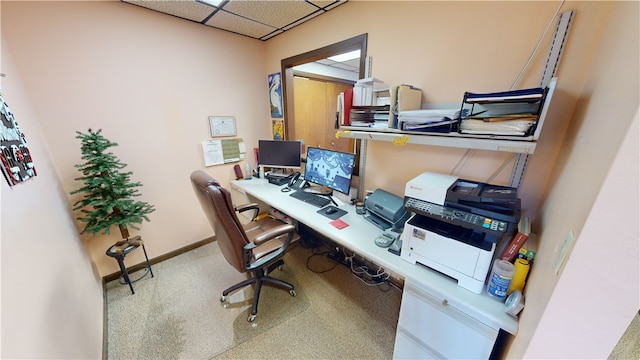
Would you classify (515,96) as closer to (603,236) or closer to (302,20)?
(603,236)

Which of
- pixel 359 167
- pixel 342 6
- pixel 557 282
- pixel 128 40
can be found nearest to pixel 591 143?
pixel 557 282

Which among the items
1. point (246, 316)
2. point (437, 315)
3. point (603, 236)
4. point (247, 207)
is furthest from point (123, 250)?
point (603, 236)

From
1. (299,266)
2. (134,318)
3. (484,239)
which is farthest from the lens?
(299,266)

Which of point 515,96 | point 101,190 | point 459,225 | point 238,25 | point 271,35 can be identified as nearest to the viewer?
point 515,96

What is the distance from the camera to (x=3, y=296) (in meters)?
0.68

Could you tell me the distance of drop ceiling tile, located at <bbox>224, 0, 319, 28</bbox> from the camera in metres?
1.67

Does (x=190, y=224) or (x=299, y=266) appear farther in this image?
(x=190, y=224)

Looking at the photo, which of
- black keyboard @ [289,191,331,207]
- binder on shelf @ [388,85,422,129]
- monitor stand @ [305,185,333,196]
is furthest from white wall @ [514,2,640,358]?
monitor stand @ [305,185,333,196]

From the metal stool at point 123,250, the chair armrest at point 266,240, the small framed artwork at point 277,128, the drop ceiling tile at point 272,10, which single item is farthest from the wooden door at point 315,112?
the metal stool at point 123,250

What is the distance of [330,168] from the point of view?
1891mm

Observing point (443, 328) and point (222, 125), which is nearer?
point (443, 328)

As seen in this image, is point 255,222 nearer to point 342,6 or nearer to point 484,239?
point 484,239

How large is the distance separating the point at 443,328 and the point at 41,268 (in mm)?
1852

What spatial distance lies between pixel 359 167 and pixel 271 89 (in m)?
1.53
